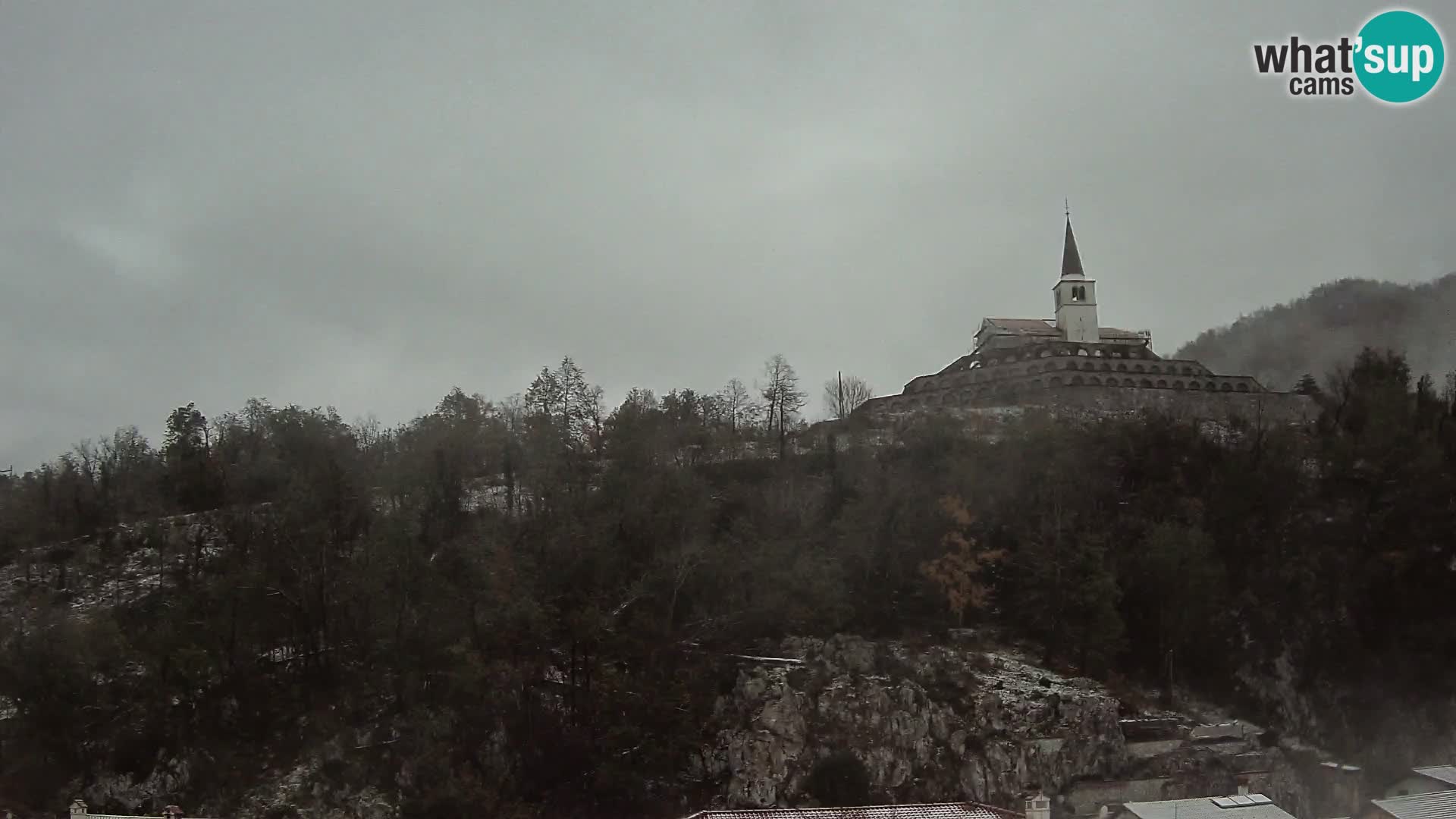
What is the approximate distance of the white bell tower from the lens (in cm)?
5297

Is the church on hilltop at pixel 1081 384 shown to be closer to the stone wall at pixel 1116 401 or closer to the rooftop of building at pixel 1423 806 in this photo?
the stone wall at pixel 1116 401

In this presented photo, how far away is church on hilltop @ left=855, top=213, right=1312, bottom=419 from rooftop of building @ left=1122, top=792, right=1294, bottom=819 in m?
24.5

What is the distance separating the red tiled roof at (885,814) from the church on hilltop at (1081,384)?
25.8m

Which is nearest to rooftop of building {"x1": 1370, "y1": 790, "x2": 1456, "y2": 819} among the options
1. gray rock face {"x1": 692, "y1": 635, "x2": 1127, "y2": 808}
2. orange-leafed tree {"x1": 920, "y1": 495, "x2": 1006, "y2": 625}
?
gray rock face {"x1": 692, "y1": 635, "x2": 1127, "y2": 808}

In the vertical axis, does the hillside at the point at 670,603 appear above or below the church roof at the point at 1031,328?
below

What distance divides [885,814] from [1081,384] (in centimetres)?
3110

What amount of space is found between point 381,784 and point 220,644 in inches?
311

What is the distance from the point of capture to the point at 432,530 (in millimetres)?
36188

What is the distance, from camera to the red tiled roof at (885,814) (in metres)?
20.6

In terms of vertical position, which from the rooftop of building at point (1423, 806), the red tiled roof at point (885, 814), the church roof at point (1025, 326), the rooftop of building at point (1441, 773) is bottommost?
the rooftop of building at point (1441, 773)

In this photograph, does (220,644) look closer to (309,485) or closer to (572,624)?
(309,485)

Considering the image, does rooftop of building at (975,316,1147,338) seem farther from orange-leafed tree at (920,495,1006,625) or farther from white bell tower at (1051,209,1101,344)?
orange-leafed tree at (920,495,1006,625)

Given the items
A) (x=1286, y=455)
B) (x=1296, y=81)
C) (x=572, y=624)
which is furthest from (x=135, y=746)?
(x=1286, y=455)

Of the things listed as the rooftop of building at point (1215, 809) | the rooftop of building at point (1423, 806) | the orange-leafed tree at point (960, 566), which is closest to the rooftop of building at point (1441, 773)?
the rooftop of building at point (1423, 806)
